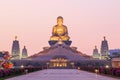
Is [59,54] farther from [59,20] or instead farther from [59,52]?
[59,20]

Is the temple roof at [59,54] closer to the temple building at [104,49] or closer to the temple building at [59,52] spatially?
the temple building at [59,52]

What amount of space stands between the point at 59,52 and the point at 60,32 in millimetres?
20561

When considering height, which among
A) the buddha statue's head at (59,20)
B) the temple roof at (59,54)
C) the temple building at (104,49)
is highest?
the buddha statue's head at (59,20)

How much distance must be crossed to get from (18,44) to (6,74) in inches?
4684

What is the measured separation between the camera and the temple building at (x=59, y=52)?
426 ft

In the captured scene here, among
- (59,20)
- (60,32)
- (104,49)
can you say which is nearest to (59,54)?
(60,32)

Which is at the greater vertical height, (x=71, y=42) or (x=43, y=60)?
(x=71, y=42)

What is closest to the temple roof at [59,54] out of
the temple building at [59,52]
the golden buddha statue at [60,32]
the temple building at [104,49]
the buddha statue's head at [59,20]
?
the temple building at [59,52]

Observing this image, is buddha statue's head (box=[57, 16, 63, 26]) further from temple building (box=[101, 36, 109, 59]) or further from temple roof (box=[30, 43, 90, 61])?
temple building (box=[101, 36, 109, 59])

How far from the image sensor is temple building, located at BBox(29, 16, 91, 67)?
129750 mm

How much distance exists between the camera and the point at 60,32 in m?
157

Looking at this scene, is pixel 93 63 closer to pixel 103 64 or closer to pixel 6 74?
pixel 103 64

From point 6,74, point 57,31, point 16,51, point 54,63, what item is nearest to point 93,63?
point 54,63

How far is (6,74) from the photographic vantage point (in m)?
48.8
